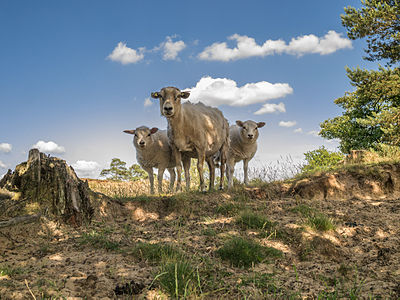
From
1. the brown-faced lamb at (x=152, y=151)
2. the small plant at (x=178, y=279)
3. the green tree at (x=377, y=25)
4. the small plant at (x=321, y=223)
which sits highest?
the green tree at (x=377, y=25)

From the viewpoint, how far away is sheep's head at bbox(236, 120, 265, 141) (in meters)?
12.4

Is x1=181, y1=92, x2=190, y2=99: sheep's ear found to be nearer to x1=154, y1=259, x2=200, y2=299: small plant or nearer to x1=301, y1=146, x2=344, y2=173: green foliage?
x1=154, y1=259, x2=200, y2=299: small plant

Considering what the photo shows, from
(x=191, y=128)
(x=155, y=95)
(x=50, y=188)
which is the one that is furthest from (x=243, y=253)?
(x=155, y=95)

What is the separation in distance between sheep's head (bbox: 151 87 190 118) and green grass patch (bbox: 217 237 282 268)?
4249 mm

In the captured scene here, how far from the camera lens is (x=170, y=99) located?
8523mm

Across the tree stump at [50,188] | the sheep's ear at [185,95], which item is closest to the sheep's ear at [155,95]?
the sheep's ear at [185,95]

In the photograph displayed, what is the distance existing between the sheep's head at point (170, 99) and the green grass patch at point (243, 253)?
4.25m

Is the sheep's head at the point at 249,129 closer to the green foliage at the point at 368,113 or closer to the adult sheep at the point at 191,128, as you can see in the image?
the adult sheep at the point at 191,128

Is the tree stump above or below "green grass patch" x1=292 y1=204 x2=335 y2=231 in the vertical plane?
above

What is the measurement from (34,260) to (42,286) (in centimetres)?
110

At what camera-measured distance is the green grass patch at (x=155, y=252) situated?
174 inches

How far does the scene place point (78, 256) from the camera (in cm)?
464

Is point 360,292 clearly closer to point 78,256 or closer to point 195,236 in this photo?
point 195,236

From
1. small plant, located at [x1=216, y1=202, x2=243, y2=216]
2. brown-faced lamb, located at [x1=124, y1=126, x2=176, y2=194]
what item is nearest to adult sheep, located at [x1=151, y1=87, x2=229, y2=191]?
brown-faced lamb, located at [x1=124, y1=126, x2=176, y2=194]
